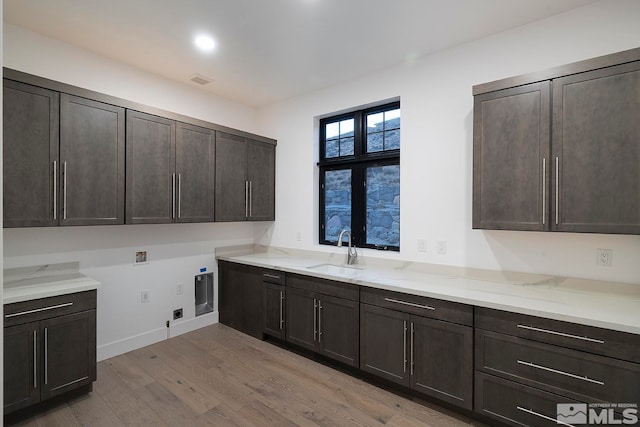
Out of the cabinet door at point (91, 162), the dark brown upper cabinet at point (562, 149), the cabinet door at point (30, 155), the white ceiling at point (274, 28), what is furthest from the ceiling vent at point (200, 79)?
the dark brown upper cabinet at point (562, 149)

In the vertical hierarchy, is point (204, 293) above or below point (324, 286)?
below

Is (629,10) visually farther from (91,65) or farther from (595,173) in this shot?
(91,65)

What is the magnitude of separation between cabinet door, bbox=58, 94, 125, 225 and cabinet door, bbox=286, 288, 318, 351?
5.59ft

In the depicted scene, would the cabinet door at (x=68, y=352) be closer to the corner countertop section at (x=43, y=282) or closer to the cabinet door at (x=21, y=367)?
the cabinet door at (x=21, y=367)

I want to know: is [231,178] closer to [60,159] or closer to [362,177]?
[362,177]

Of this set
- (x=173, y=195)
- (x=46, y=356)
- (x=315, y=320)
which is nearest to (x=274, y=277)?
(x=315, y=320)

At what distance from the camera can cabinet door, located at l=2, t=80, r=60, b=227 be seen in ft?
7.45

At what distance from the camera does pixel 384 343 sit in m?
2.63

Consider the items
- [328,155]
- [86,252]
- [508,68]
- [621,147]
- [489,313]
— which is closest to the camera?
[621,147]

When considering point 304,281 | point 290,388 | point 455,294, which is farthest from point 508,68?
point 290,388

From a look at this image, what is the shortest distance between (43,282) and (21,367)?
644mm

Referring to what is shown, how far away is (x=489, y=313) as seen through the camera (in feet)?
7.06

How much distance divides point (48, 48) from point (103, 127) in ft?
2.63

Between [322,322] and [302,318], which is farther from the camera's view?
[302,318]
